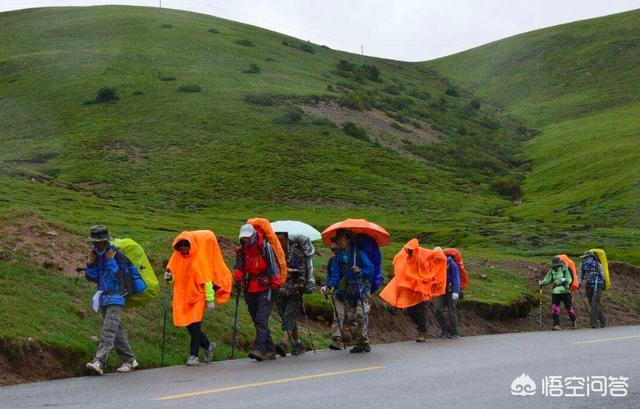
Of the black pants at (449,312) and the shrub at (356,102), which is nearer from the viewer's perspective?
the black pants at (449,312)

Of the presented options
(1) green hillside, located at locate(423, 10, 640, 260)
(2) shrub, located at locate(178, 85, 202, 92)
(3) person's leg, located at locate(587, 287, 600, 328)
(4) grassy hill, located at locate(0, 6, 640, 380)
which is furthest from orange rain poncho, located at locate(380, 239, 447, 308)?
(2) shrub, located at locate(178, 85, 202, 92)

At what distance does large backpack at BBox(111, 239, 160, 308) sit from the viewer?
1473 cm

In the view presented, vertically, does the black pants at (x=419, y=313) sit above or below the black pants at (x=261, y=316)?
below

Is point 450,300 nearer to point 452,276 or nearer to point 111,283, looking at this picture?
point 452,276

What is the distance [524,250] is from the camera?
48.3m

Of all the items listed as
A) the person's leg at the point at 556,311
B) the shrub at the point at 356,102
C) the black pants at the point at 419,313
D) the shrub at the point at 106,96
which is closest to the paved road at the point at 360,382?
the black pants at the point at 419,313

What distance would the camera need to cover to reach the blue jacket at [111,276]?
569 inches

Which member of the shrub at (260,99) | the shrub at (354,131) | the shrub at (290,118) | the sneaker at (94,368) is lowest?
the sneaker at (94,368)

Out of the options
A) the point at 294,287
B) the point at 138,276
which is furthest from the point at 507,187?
the point at 138,276

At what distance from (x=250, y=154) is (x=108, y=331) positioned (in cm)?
6031

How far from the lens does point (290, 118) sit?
271 ft

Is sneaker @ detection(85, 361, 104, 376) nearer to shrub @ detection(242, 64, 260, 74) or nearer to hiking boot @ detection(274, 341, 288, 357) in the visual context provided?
hiking boot @ detection(274, 341, 288, 357)

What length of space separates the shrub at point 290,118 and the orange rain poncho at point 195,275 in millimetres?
66279

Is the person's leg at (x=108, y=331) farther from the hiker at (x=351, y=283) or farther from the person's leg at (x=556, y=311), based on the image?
the person's leg at (x=556, y=311)
